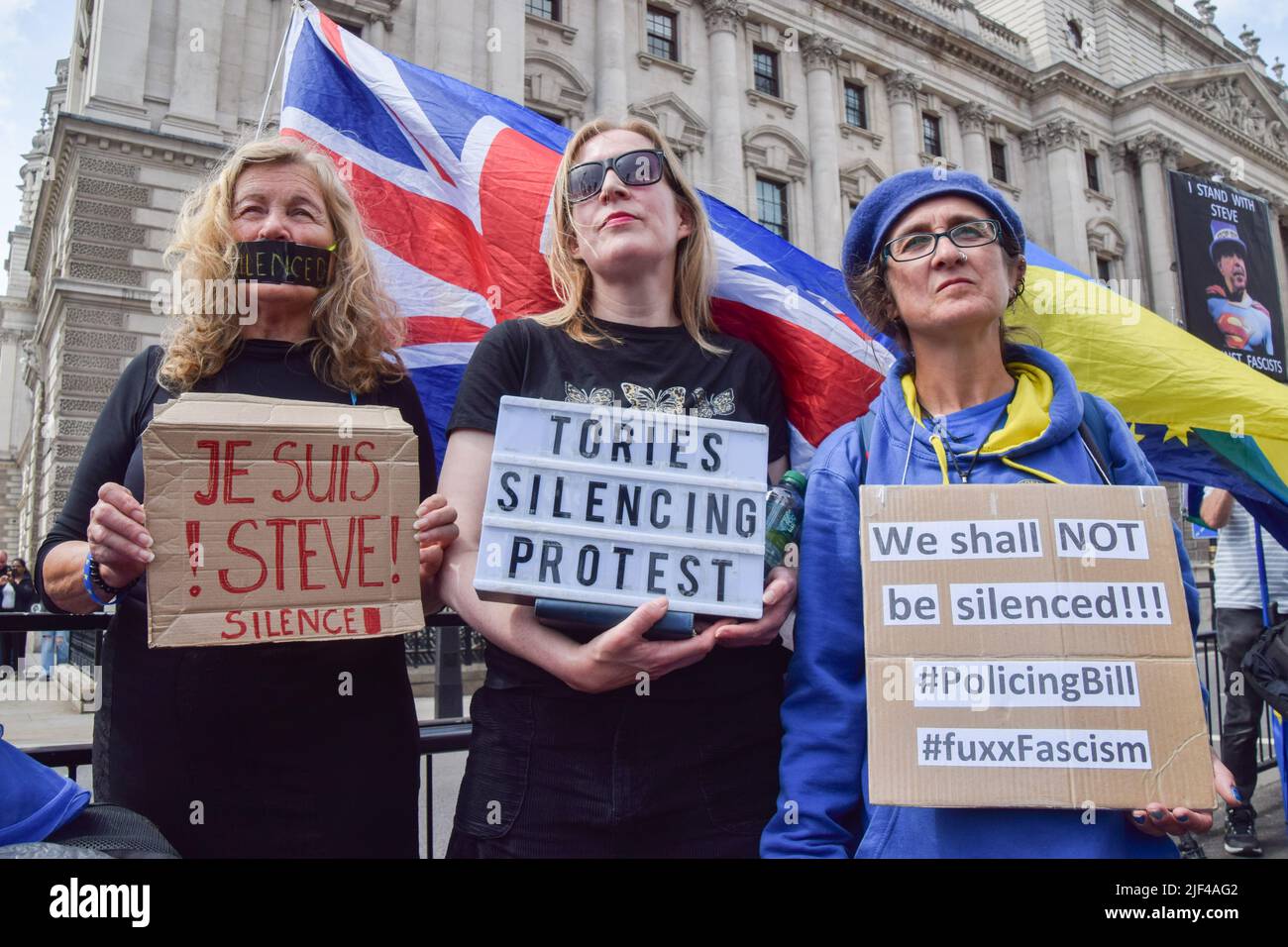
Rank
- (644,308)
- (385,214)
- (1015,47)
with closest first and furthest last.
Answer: (644,308), (385,214), (1015,47)

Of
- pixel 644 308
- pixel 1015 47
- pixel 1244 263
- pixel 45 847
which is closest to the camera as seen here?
pixel 45 847

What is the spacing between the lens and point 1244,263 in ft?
83.1

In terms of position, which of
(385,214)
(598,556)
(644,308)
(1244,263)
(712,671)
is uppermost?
(1244,263)

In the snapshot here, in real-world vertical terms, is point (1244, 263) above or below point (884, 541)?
above

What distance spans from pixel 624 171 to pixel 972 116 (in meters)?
31.0

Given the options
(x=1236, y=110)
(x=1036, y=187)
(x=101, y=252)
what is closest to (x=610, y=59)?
(x=101, y=252)

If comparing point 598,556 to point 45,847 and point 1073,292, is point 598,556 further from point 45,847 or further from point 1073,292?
point 1073,292

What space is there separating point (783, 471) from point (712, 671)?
578 mm

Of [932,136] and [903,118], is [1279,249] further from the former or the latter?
[903,118]

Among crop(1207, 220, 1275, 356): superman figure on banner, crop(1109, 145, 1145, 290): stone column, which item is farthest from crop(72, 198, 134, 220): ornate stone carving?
crop(1109, 145, 1145, 290): stone column

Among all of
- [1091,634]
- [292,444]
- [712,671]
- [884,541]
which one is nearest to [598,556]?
[712,671]

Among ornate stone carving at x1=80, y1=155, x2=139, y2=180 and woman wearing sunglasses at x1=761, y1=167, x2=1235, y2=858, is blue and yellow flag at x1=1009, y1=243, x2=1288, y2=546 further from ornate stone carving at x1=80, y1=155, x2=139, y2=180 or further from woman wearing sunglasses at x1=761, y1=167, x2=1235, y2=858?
ornate stone carving at x1=80, y1=155, x2=139, y2=180

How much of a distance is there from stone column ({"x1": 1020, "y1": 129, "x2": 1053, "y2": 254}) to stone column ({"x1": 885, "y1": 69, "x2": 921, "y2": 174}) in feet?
19.8

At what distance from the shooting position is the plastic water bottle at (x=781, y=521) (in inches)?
75.5
